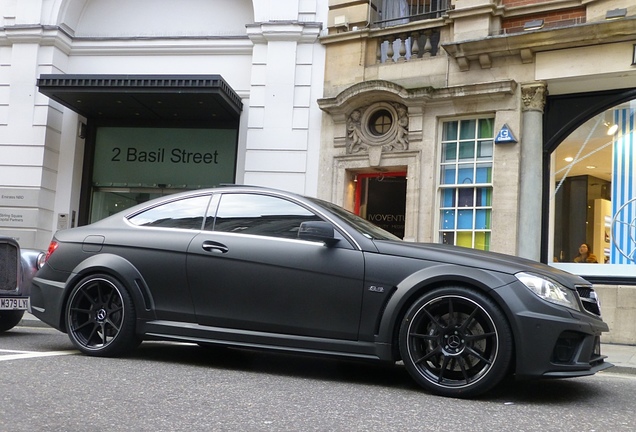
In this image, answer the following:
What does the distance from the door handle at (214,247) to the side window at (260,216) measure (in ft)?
0.51

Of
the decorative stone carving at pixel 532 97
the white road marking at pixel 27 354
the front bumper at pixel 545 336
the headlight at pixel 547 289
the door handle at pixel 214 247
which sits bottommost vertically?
the white road marking at pixel 27 354

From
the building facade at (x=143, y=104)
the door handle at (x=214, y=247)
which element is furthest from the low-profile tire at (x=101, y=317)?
the building facade at (x=143, y=104)

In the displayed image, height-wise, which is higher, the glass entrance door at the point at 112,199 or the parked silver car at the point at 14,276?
the glass entrance door at the point at 112,199

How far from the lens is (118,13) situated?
1555 cm

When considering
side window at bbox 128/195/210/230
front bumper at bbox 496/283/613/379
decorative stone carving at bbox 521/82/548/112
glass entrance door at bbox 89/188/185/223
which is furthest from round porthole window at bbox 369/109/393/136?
front bumper at bbox 496/283/613/379

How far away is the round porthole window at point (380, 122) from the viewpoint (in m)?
13.3

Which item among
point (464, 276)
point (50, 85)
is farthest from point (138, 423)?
point (50, 85)

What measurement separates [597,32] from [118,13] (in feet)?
31.7

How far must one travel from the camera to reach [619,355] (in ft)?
28.1

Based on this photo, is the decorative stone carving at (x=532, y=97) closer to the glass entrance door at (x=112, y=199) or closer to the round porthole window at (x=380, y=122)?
the round porthole window at (x=380, y=122)

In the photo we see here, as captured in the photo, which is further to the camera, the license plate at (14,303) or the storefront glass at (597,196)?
the storefront glass at (597,196)

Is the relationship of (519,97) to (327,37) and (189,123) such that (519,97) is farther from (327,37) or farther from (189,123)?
(189,123)

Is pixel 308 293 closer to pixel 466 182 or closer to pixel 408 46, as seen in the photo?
pixel 466 182

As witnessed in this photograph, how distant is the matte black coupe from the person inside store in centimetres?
681
